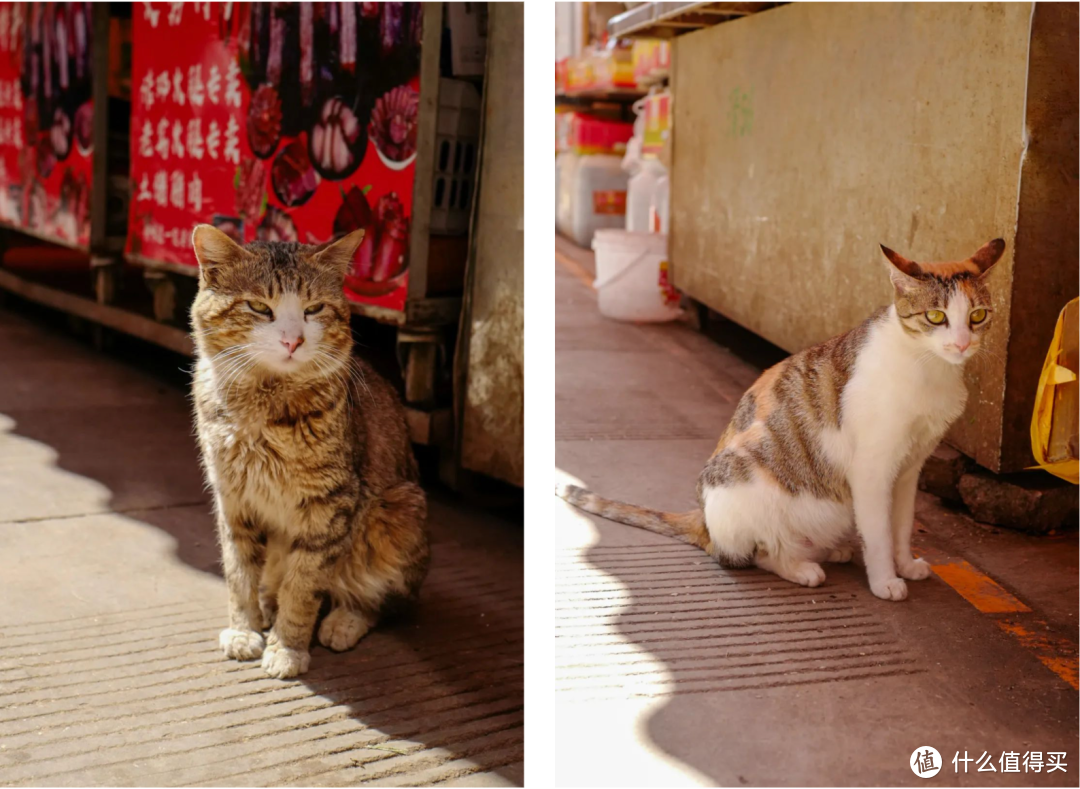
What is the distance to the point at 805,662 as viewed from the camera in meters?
2.58

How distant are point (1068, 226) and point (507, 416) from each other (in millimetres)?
2125

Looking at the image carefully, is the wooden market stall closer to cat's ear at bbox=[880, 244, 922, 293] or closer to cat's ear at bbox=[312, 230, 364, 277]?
cat's ear at bbox=[312, 230, 364, 277]

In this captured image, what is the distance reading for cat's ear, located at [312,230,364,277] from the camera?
2.62m

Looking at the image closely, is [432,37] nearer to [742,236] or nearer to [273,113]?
[273,113]

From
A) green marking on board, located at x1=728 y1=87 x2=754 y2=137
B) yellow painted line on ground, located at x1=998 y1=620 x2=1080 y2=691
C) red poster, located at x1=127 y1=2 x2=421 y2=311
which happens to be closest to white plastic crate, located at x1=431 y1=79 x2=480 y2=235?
red poster, located at x1=127 y1=2 x2=421 y2=311

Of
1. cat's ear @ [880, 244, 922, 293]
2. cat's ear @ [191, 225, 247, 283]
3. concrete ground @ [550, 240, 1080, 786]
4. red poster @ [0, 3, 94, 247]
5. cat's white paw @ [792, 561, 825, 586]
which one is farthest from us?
red poster @ [0, 3, 94, 247]

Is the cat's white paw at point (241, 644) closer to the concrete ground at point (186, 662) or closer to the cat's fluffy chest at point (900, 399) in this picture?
the concrete ground at point (186, 662)

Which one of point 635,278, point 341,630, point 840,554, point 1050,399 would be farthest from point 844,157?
point 341,630

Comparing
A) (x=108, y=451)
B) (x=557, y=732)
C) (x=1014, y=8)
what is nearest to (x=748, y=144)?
(x=1014, y=8)

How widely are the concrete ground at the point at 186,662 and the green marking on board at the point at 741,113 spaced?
277cm

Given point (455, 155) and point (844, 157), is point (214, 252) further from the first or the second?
point (844, 157)

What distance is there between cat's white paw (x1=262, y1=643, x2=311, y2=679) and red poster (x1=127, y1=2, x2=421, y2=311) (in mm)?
1615

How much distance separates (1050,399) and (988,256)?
0.48 m

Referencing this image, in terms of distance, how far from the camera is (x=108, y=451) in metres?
4.36
